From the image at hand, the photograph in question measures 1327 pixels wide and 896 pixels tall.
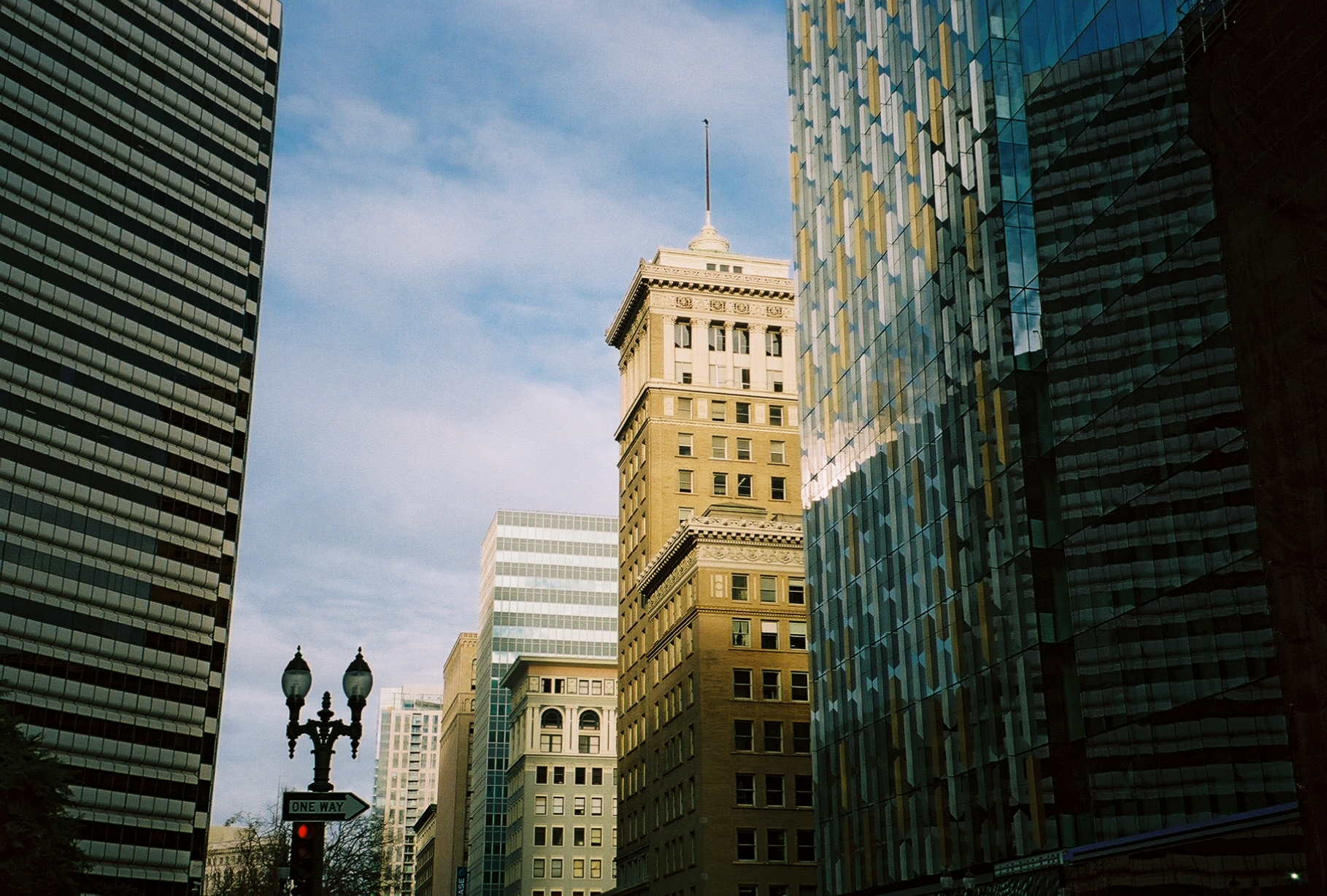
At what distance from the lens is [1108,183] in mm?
42938

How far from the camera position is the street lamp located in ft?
70.8

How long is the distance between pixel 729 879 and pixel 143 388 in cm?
6800

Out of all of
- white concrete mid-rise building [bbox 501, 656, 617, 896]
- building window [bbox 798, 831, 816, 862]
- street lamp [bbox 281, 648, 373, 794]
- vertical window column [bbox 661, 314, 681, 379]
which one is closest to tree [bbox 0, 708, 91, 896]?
street lamp [bbox 281, 648, 373, 794]

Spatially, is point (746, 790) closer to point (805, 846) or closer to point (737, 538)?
point (805, 846)

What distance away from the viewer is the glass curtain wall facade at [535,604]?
189m

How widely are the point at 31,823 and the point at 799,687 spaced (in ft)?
168

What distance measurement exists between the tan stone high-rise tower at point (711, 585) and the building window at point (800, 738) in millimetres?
110

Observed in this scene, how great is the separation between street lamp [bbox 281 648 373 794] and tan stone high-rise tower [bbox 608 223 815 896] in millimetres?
69914

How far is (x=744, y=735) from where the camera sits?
92.2 metres

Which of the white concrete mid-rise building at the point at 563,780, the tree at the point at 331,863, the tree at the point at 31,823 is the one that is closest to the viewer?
the tree at the point at 31,823

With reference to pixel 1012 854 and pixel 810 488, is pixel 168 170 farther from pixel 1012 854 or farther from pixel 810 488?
pixel 1012 854

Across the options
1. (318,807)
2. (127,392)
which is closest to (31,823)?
(318,807)

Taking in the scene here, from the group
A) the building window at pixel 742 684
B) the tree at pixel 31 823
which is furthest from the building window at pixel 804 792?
the tree at pixel 31 823

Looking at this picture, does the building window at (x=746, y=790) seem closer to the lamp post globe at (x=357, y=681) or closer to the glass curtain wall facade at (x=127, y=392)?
the glass curtain wall facade at (x=127, y=392)
